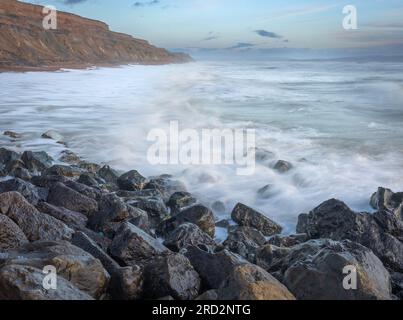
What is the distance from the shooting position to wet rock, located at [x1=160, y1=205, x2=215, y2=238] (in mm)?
6051

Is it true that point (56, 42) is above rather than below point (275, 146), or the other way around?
above


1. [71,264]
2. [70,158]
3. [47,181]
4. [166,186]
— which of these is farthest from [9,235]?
[70,158]

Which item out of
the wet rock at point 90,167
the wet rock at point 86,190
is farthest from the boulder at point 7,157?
the wet rock at point 86,190

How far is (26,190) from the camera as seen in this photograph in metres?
6.11

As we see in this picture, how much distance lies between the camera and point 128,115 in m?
17.6

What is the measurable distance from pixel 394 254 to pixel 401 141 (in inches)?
345

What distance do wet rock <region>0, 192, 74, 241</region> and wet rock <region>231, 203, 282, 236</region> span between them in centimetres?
262

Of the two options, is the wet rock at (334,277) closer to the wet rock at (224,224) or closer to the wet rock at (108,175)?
the wet rock at (224,224)

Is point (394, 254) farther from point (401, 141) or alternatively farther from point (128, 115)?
point (128, 115)

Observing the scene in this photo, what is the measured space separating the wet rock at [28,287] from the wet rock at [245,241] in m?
2.53

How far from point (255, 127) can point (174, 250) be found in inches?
413
